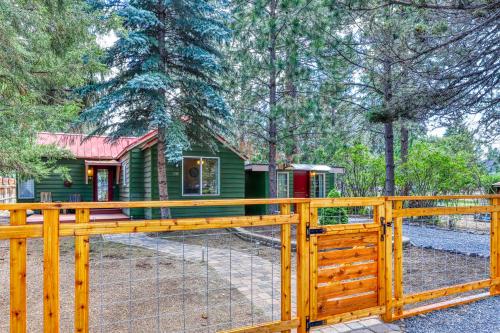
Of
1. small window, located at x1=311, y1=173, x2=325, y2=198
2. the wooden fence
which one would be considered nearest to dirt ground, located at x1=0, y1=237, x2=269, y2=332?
the wooden fence

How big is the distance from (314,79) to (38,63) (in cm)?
727

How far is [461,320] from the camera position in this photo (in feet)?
12.6

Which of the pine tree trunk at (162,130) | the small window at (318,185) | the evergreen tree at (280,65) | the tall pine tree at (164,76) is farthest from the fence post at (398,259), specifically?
the small window at (318,185)

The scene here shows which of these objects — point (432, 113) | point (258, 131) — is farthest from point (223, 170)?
point (432, 113)

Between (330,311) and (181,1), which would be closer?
(330,311)

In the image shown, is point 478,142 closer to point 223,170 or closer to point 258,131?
point 258,131

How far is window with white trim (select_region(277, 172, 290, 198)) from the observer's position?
530 inches

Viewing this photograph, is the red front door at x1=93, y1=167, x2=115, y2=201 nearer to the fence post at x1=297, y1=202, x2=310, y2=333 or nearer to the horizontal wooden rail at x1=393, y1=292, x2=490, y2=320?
the fence post at x1=297, y1=202, x2=310, y2=333

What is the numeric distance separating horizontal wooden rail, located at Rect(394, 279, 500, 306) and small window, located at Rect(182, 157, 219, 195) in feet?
26.5

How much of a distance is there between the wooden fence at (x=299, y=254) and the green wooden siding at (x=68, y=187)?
36.7 ft

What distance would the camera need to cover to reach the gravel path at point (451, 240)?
7566 mm

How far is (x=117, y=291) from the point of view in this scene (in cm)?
464

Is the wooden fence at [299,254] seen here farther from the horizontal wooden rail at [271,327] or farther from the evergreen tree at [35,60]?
the evergreen tree at [35,60]

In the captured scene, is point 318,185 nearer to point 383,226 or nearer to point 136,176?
point 136,176
